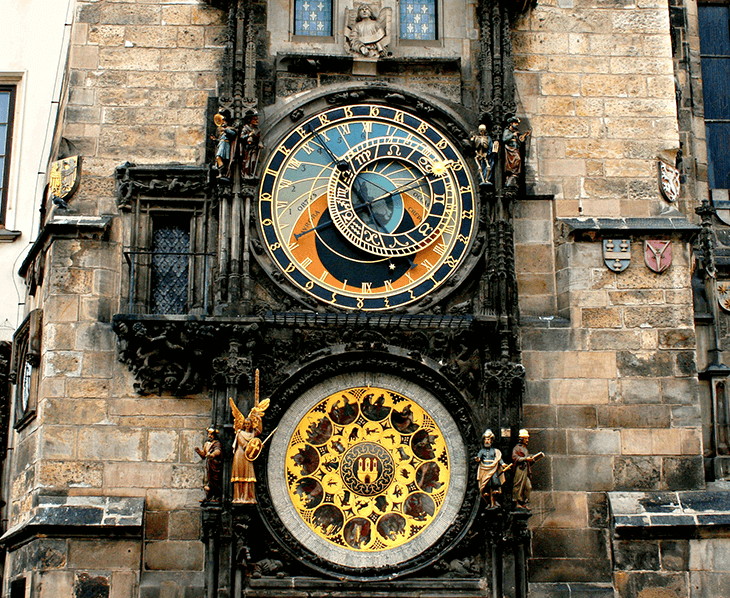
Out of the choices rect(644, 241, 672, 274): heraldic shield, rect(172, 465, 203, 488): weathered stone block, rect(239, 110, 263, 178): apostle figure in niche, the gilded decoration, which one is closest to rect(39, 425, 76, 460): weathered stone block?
rect(172, 465, 203, 488): weathered stone block

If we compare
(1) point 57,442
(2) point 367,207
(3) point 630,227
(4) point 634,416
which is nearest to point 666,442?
(4) point 634,416

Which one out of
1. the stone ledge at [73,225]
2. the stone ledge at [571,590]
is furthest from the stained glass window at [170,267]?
the stone ledge at [571,590]

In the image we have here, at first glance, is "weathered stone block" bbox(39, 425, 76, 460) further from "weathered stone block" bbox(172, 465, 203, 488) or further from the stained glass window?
the stained glass window

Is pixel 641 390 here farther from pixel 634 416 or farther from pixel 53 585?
pixel 53 585

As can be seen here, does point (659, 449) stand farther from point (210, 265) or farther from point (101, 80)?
point (101, 80)

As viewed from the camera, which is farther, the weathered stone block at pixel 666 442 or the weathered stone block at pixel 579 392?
the weathered stone block at pixel 579 392

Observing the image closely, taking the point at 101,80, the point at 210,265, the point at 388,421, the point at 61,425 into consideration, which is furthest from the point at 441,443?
the point at 101,80

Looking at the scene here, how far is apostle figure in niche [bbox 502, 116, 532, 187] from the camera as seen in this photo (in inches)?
536

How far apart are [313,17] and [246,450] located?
16.6 feet

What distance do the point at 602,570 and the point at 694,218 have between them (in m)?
4.65

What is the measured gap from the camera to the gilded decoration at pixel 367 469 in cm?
1281

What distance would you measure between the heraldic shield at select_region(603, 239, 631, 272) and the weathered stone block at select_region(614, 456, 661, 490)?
203cm

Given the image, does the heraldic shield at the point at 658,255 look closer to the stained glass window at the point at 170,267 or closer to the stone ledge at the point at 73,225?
the stained glass window at the point at 170,267

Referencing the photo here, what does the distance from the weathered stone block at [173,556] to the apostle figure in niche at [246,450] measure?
763 mm
